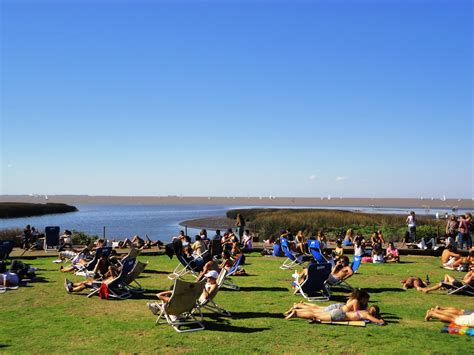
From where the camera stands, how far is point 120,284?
11188 millimetres

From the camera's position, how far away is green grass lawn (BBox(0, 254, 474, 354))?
23.2ft

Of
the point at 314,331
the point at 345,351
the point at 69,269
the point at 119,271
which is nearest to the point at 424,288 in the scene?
the point at 314,331

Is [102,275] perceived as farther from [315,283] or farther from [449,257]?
[449,257]

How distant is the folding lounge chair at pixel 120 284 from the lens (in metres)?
10.8

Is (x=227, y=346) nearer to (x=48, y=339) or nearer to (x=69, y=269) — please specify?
(x=48, y=339)

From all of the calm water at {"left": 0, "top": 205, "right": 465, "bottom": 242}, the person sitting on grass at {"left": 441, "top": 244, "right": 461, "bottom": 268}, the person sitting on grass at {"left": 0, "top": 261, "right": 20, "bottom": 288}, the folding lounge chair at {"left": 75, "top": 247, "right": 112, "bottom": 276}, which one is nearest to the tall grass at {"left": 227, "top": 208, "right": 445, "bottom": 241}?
the calm water at {"left": 0, "top": 205, "right": 465, "bottom": 242}

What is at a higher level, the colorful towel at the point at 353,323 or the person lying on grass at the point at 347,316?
the person lying on grass at the point at 347,316

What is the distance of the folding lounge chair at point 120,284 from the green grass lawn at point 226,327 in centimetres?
28

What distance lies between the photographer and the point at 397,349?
699 centimetres

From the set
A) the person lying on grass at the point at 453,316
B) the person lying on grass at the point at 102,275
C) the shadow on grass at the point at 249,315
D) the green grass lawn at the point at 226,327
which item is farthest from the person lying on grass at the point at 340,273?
the person lying on grass at the point at 102,275

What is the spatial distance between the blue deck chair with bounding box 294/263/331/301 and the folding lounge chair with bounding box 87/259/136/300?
384 cm

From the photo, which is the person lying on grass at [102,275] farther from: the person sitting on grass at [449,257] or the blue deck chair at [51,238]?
the person sitting on grass at [449,257]

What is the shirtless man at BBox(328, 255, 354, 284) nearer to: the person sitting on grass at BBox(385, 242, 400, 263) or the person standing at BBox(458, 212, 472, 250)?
the person sitting on grass at BBox(385, 242, 400, 263)

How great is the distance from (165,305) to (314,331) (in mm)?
2524
